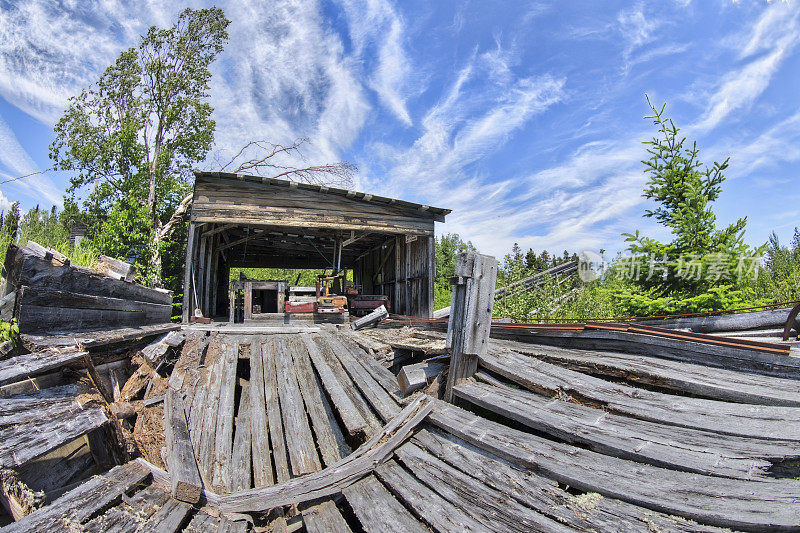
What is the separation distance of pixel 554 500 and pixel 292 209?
1087 cm

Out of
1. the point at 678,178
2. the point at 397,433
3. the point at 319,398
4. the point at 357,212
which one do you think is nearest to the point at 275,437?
the point at 319,398

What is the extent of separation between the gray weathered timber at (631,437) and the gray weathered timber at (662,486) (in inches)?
2.2

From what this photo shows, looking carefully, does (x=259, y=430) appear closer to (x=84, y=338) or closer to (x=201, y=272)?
(x=84, y=338)

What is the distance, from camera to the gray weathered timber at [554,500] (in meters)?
1.70

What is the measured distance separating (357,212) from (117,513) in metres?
10.5

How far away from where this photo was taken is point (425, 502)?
2340 millimetres

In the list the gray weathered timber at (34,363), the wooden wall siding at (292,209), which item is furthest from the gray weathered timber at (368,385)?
the wooden wall siding at (292,209)

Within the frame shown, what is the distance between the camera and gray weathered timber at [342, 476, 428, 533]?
2221mm

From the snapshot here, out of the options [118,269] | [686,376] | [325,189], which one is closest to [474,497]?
[686,376]

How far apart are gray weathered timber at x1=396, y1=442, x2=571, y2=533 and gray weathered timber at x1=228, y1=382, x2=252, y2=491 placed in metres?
1.58

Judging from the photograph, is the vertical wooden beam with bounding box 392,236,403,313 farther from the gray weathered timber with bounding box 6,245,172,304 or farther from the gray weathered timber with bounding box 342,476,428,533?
the gray weathered timber with bounding box 342,476,428,533

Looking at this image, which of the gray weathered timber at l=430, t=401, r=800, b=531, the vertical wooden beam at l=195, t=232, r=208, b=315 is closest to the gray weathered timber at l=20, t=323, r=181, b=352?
the gray weathered timber at l=430, t=401, r=800, b=531

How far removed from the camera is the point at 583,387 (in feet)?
9.57

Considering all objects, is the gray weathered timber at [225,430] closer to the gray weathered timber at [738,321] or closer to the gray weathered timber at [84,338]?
the gray weathered timber at [84,338]
